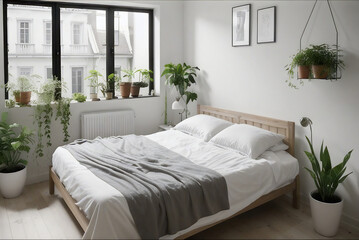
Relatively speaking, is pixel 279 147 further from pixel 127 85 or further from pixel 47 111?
pixel 47 111

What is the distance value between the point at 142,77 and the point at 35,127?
68.4 inches

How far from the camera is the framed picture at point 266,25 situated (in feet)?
11.6

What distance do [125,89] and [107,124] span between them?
1.97 ft

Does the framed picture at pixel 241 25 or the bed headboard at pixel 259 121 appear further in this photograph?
the framed picture at pixel 241 25

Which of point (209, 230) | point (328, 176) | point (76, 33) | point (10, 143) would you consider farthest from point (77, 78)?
point (328, 176)

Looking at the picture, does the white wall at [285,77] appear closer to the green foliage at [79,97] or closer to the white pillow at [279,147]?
the white pillow at [279,147]

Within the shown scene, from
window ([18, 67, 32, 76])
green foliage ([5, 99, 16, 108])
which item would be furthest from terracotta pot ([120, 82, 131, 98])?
green foliage ([5, 99, 16, 108])

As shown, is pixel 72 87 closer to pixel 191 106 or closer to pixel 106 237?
pixel 191 106

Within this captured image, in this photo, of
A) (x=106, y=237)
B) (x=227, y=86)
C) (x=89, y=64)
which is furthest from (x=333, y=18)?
(x=89, y=64)

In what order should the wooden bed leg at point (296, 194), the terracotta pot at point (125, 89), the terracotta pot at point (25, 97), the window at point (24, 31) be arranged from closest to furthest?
1. the wooden bed leg at point (296, 194)
2. the terracotta pot at point (25, 97)
3. the window at point (24, 31)
4. the terracotta pot at point (125, 89)

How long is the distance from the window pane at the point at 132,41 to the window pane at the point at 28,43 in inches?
39.3

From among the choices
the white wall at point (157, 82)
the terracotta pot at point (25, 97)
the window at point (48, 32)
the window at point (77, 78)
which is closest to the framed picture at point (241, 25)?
the white wall at point (157, 82)

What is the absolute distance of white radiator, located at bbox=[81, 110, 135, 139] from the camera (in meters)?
4.34

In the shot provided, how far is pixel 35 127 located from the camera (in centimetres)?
402
